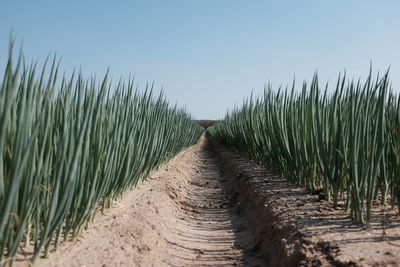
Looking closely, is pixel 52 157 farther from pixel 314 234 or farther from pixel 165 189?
pixel 165 189

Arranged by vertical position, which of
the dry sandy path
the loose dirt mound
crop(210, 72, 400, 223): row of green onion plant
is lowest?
the dry sandy path

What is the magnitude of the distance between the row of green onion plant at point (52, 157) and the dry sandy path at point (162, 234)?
0.12 meters

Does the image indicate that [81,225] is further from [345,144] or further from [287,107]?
[287,107]

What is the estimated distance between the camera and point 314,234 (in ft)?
6.95

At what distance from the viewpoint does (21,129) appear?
1.29 metres

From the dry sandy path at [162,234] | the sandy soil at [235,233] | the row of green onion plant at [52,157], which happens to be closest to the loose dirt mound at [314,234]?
the sandy soil at [235,233]

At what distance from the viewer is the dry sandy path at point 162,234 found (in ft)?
6.49

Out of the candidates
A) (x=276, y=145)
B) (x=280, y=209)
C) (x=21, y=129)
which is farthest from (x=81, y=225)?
(x=276, y=145)

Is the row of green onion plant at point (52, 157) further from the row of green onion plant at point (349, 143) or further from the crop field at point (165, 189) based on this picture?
the row of green onion plant at point (349, 143)

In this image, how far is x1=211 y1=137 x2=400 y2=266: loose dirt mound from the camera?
1784 millimetres

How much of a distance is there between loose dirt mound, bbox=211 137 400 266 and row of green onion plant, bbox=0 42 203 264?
39.3 inches

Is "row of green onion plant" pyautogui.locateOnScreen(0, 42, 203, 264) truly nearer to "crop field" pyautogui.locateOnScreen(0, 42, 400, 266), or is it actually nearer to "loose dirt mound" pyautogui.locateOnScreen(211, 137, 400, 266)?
"crop field" pyautogui.locateOnScreen(0, 42, 400, 266)

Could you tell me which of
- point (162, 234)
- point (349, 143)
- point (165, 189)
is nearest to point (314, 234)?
point (349, 143)

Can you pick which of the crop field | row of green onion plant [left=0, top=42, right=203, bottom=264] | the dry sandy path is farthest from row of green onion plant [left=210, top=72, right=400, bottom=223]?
row of green onion plant [left=0, top=42, right=203, bottom=264]
